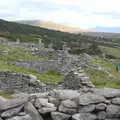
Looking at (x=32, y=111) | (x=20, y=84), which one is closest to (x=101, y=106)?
(x=32, y=111)

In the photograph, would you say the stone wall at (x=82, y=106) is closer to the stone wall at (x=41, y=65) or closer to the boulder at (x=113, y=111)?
the boulder at (x=113, y=111)

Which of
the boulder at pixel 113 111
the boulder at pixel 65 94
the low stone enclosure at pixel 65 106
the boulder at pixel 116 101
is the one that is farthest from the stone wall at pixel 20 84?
the boulder at pixel 113 111

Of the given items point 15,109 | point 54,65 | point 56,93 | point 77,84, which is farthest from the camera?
point 54,65

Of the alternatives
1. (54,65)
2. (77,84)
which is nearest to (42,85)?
(77,84)

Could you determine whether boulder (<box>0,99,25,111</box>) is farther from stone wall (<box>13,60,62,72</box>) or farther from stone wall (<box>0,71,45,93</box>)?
stone wall (<box>13,60,62,72</box>)

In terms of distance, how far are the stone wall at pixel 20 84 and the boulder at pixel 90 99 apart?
7843 mm

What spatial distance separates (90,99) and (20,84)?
9.10 m

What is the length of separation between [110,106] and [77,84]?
6644 millimetres

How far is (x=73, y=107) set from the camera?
14391mm

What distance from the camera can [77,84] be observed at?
2086 centimetres

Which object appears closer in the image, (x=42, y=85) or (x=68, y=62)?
(x=42, y=85)

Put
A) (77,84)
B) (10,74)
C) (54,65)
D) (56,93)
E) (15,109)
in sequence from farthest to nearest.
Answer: (54,65) < (10,74) < (77,84) < (56,93) < (15,109)

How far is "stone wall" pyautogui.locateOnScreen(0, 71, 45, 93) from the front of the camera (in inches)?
874

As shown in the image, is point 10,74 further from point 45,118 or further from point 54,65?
point 54,65
